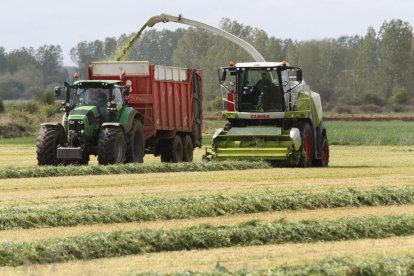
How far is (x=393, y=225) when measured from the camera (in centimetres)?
1499

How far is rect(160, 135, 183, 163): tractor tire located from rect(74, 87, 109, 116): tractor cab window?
12.7ft

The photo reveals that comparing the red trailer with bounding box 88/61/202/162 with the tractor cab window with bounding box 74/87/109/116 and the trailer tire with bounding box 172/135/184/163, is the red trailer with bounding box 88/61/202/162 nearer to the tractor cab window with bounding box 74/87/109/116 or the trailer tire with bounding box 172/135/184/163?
the trailer tire with bounding box 172/135/184/163

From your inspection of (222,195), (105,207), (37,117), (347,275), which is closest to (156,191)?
(222,195)

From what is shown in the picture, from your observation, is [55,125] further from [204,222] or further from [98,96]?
[204,222]

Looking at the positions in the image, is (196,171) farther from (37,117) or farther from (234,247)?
(37,117)

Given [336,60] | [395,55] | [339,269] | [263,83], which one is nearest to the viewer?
[339,269]

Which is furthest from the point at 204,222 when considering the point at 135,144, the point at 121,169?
the point at 135,144

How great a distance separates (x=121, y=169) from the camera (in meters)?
24.8

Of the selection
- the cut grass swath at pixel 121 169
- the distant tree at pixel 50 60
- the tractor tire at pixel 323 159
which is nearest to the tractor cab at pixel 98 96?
the cut grass swath at pixel 121 169

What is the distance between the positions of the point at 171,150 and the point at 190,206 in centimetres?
1350

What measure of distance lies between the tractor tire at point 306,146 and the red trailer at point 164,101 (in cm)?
346

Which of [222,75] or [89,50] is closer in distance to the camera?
[222,75]

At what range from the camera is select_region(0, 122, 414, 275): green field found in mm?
12430

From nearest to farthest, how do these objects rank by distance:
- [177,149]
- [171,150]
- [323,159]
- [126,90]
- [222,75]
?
[126,90] → [222,75] → [323,159] → [171,150] → [177,149]
